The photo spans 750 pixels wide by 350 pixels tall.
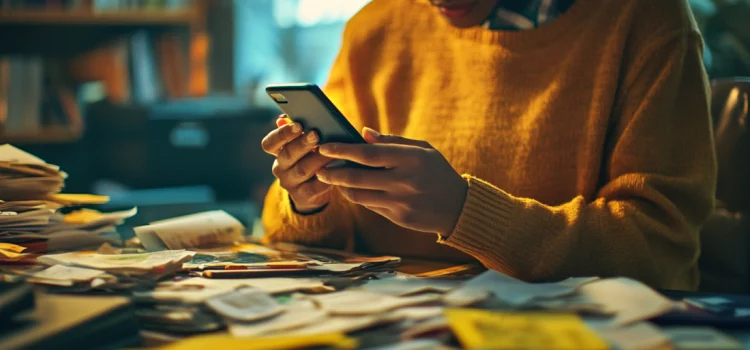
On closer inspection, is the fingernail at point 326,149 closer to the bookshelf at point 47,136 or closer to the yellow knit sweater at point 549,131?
the yellow knit sweater at point 549,131

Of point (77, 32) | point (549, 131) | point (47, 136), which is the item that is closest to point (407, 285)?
point (549, 131)

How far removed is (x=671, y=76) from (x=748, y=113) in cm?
34

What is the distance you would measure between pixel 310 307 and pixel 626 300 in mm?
282

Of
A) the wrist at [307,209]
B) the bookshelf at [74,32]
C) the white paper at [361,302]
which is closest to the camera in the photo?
the white paper at [361,302]

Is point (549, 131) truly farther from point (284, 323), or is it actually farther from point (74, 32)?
point (74, 32)

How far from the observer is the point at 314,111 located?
855mm

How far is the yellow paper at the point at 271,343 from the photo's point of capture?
0.56 metres

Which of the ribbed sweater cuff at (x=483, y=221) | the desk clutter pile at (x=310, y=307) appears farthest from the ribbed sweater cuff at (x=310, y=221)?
the ribbed sweater cuff at (x=483, y=221)

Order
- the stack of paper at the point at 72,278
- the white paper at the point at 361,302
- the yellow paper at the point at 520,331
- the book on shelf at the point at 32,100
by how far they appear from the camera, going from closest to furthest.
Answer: the yellow paper at the point at 520,331, the white paper at the point at 361,302, the stack of paper at the point at 72,278, the book on shelf at the point at 32,100

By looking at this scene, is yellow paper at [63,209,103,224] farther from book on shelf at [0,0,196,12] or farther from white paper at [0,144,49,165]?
book on shelf at [0,0,196,12]

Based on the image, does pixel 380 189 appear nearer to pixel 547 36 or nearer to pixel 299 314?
pixel 299 314

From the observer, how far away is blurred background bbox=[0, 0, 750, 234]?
2455mm

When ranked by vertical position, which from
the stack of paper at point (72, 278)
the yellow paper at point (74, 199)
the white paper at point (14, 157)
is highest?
the white paper at point (14, 157)

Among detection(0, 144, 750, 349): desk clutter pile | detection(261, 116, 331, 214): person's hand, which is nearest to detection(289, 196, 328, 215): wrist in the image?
detection(261, 116, 331, 214): person's hand
